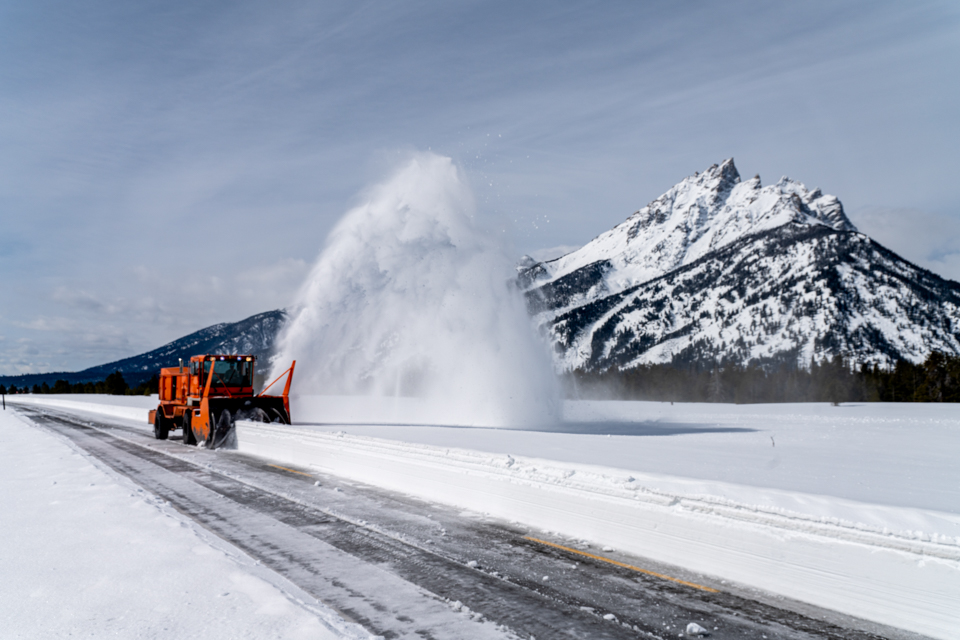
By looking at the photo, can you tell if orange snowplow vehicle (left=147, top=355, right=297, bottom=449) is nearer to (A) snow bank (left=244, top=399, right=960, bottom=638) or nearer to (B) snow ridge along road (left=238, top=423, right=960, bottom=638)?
(A) snow bank (left=244, top=399, right=960, bottom=638)

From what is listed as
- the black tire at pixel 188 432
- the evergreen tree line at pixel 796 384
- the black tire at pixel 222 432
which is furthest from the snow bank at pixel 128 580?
the evergreen tree line at pixel 796 384

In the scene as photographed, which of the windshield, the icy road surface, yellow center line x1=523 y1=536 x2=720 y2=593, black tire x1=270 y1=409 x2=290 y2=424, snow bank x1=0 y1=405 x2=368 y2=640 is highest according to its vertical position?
the windshield

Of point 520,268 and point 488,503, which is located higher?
point 520,268

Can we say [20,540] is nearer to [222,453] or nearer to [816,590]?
[816,590]

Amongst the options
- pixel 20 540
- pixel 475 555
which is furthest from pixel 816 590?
pixel 20 540

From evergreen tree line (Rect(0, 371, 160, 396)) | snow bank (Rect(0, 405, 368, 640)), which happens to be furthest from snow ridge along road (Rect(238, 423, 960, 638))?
evergreen tree line (Rect(0, 371, 160, 396))

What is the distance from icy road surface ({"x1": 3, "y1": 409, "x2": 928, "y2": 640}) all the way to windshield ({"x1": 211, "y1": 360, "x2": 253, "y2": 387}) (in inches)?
466

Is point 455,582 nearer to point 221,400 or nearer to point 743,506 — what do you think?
point 743,506

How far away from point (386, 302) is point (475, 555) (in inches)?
967

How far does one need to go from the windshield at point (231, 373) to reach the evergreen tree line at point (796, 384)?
132 feet

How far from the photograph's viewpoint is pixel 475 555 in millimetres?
7762

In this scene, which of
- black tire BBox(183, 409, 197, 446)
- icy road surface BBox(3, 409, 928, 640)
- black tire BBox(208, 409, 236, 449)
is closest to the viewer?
icy road surface BBox(3, 409, 928, 640)

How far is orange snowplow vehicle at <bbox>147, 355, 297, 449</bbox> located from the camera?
860 inches

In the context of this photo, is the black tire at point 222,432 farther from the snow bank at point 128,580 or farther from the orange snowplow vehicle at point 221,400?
the snow bank at point 128,580
